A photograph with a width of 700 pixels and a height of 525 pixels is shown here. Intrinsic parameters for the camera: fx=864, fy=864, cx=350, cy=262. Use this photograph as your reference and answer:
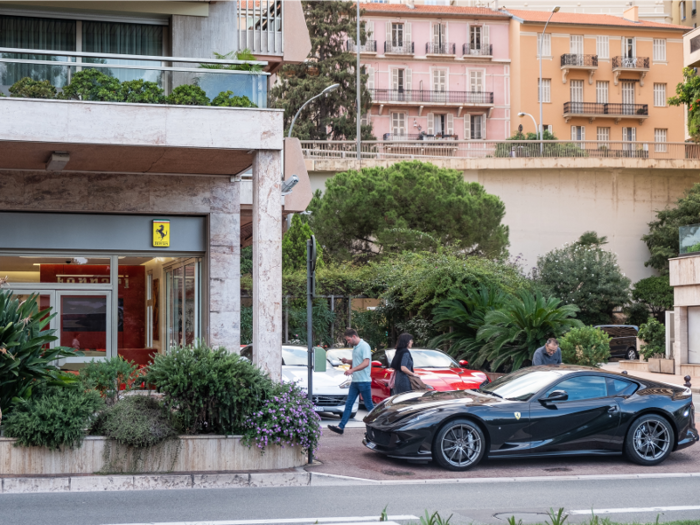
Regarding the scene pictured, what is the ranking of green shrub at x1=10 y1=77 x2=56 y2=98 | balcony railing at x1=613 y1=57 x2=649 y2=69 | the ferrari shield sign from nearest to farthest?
green shrub at x1=10 y1=77 x2=56 y2=98, the ferrari shield sign, balcony railing at x1=613 y1=57 x2=649 y2=69

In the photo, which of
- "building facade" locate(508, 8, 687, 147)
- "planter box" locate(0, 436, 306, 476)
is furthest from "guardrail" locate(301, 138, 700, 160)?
"planter box" locate(0, 436, 306, 476)

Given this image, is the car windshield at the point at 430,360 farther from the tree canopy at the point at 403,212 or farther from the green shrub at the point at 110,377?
the tree canopy at the point at 403,212

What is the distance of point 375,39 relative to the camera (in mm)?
68312

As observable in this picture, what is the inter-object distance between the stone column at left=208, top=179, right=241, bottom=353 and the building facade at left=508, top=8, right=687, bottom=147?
55166 millimetres

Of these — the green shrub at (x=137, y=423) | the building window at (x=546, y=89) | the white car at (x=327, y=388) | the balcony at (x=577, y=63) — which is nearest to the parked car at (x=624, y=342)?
the white car at (x=327, y=388)

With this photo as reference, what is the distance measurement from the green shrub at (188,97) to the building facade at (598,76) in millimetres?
57692

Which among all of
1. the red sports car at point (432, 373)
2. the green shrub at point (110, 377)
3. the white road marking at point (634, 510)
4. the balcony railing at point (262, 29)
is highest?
the balcony railing at point (262, 29)

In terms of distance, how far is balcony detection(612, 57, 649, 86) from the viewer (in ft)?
229

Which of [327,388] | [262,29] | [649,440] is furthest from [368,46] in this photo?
[649,440]

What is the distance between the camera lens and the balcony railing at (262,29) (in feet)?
55.9

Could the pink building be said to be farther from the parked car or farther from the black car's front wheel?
the black car's front wheel

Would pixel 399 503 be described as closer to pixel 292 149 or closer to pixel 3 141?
pixel 3 141

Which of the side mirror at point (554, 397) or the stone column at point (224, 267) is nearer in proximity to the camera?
the side mirror at point (554, 397)

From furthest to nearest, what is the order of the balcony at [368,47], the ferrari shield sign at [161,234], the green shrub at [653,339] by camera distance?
the balcony at [368,47] → the green shrub at [653,339] → the ferrari shield sign at [161,234]
